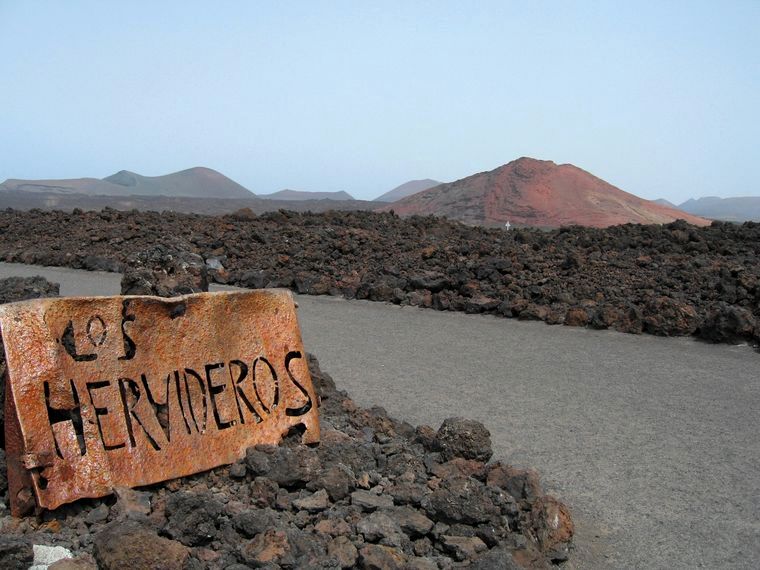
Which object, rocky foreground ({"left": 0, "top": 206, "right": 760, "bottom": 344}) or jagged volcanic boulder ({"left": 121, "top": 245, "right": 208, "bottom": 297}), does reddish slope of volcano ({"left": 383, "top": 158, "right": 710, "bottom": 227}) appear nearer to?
rocky foreground ({"left": 0, "top": 206, "right": 760, "bottom": 344})

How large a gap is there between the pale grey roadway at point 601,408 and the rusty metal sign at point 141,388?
1667 mm

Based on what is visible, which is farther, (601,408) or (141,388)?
(601,408)

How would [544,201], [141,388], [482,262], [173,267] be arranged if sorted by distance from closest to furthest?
[141,388]
[173,267]
[482,262]
[544,201]

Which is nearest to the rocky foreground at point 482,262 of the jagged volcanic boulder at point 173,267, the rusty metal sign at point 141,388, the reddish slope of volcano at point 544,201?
the jagged volcanic boulder at point 173,267

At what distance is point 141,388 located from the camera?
3697 millimetres

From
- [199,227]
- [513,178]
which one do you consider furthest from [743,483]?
[513,178]

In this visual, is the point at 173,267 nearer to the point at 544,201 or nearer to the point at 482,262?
the point at 482,262

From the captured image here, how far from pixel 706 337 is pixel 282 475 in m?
6.20

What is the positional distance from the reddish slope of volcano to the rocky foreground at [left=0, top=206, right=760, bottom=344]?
1373cm

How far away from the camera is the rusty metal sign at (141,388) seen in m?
3.32

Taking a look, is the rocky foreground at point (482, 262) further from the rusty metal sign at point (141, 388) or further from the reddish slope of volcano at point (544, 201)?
the reddish slope of volcano at point (544, 201)

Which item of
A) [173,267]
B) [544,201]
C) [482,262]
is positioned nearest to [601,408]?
[173,267]

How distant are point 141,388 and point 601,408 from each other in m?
3.59

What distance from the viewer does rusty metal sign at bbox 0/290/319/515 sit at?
10.9ft
